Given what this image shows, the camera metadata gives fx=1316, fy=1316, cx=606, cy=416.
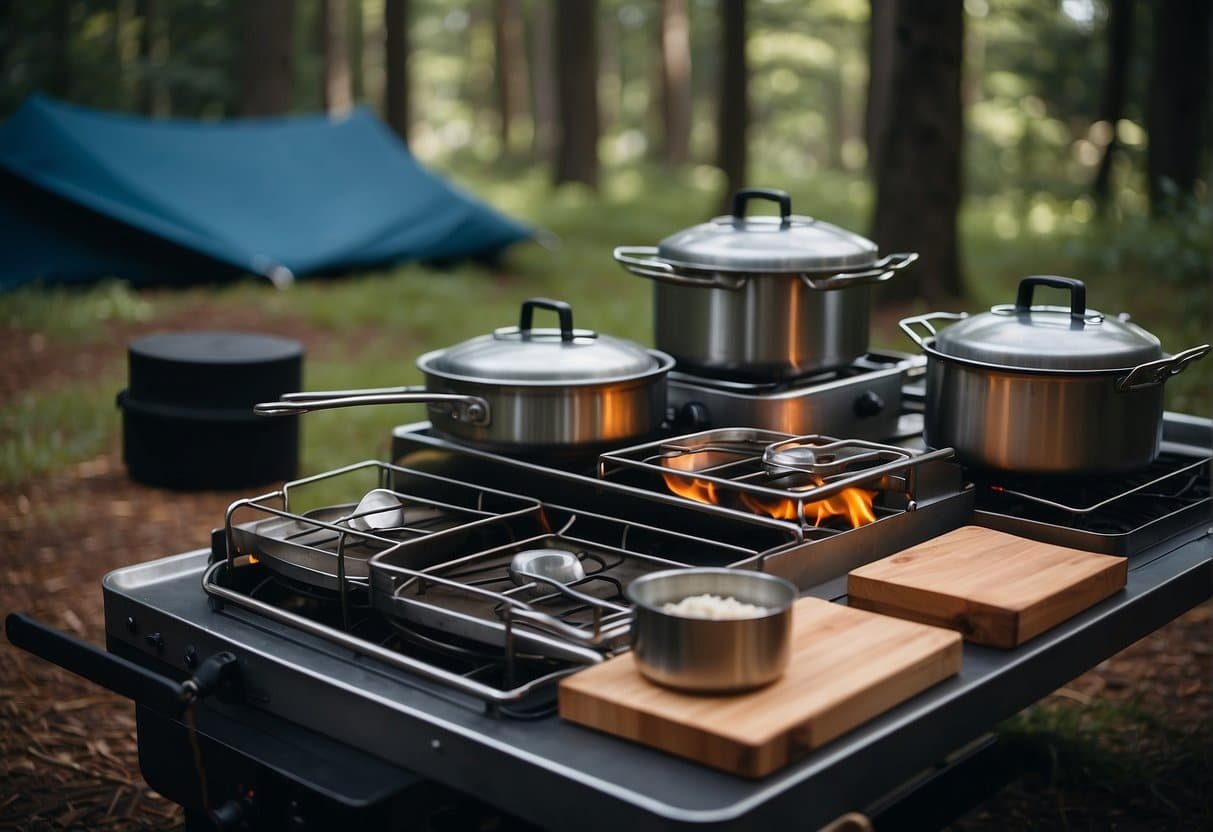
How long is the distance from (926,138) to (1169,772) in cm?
547

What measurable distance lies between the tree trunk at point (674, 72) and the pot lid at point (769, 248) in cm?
1786

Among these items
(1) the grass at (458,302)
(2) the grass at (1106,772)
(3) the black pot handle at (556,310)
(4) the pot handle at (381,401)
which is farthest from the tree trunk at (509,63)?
(4) the pot handle at (381,401)

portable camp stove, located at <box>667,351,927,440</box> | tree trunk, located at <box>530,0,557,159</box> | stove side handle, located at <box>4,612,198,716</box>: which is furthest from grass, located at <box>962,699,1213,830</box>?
tree trunk, located at <box>530,0,557,159</box>

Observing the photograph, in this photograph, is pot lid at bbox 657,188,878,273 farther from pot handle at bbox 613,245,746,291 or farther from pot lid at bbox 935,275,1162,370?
pot lid at bbox 935,275,1162,370

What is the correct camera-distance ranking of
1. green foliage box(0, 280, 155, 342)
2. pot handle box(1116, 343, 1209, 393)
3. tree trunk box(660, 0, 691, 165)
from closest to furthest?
pot handle box(1116, 343, 1209, 393) < green foliage box(0, 280, 155, 342) < tree trunk box(660, 0, 691, 165)

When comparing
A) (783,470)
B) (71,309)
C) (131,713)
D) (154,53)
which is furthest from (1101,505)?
(154,53)

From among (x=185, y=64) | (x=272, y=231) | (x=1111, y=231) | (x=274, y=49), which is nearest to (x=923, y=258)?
(x=1111, y=231)

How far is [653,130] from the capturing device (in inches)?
1156

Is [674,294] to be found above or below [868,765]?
above

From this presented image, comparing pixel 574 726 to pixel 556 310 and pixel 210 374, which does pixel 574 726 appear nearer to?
pixel 556 310

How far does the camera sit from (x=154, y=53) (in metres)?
22.9

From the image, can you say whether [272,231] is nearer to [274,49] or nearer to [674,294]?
[274,49]

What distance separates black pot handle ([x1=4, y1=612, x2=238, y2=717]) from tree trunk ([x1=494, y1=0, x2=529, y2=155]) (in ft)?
73.4

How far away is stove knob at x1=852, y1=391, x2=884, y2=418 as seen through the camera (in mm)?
2502
